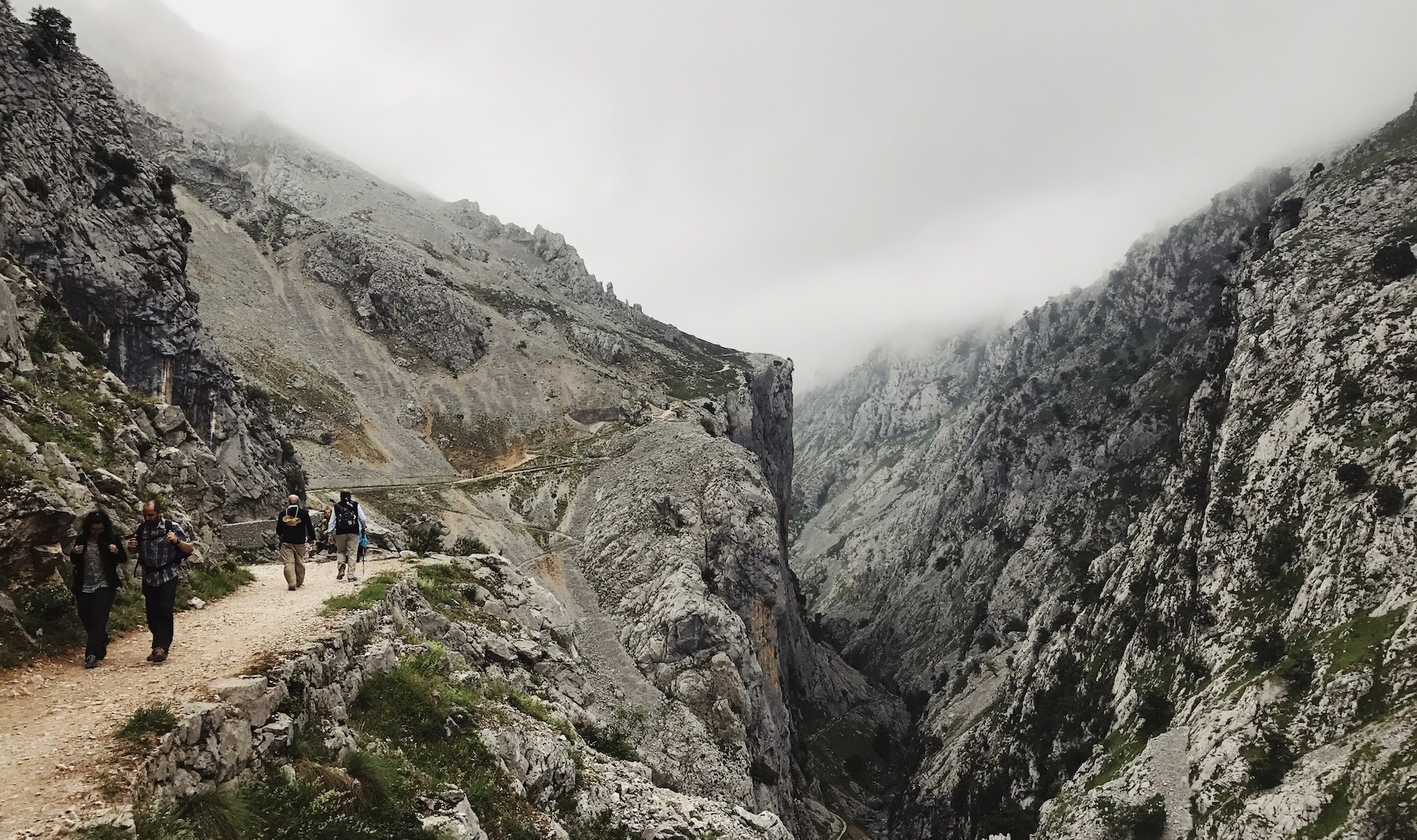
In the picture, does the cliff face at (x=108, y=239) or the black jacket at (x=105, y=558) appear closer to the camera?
the black jacket at (x=105, y=558)

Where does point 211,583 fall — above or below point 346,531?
below

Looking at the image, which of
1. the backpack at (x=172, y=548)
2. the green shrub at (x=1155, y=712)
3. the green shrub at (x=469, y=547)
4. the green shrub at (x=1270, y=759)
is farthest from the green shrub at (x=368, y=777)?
the green shrub at (x=1155, y=712)

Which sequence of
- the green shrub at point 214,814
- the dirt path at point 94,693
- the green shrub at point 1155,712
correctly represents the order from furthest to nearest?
the green shrub at point 1155,712 → the green shrub at point 214,814 → the dirt path at point 94,693

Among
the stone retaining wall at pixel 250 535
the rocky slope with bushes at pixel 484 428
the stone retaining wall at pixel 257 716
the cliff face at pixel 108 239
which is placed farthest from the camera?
the rocky slope with bushes at pixel 484 428

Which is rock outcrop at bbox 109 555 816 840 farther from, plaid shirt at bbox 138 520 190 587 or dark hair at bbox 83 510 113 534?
dark hair at bbox 83 510 113 534

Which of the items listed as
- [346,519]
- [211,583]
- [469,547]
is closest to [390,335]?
[469,547]

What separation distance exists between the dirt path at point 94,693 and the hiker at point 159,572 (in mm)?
480

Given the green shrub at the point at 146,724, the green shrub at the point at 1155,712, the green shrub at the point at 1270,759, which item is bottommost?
the green shrub at the point at 1155,712

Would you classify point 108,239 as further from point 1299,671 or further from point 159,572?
point 1299,671

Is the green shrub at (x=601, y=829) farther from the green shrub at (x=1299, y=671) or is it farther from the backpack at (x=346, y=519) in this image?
the green shrub at (x=1299, y=671)

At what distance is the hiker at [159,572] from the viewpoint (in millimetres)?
12453

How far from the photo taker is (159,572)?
12523mm

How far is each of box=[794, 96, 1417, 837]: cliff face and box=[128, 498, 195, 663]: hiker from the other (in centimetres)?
6081

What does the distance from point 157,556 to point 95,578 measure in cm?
89
